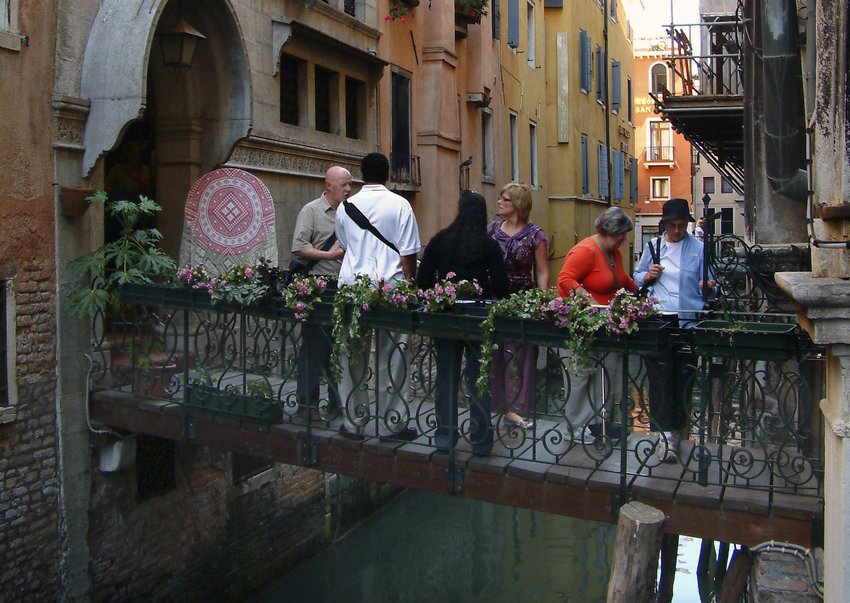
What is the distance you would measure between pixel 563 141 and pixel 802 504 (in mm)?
21727

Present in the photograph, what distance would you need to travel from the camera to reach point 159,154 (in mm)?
9805

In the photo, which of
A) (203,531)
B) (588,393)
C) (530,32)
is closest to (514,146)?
(530,32)

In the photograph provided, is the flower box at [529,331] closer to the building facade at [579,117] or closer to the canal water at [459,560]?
the canal water at [459,560]

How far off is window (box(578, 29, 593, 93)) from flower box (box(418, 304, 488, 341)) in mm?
22502

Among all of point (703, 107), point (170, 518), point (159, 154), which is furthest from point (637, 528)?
point (703, 107)

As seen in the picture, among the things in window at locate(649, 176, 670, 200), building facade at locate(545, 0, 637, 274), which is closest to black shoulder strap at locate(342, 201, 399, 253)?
building facade at locate(545, 0, 637, 274)

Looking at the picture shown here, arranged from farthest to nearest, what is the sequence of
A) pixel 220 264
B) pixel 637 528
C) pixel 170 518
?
pixel 170 518 → pixel 220 264 → pixel 637 528

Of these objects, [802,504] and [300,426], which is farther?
[300,426]

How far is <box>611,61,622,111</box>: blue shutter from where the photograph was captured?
33.1 metres

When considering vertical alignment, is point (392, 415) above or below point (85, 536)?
above

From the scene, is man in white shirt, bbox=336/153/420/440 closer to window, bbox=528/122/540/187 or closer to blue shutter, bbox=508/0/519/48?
blue shutter, bbox=508/0/519/48

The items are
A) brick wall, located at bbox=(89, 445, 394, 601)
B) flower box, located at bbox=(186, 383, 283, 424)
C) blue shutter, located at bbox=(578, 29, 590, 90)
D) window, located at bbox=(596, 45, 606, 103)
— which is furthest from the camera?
window, located at bbox=(596, 45, 606, 103)

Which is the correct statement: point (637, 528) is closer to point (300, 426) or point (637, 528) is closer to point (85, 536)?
point (300, 426)

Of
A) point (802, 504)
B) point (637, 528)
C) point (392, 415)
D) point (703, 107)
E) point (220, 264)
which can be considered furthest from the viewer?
point (703, 107)
